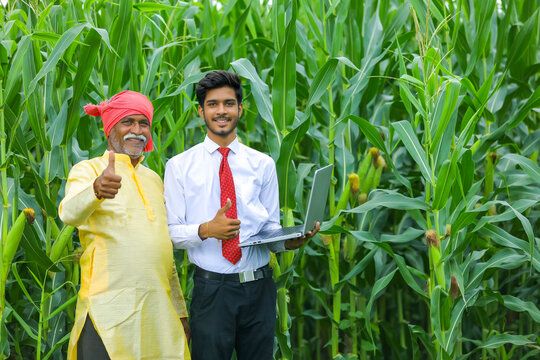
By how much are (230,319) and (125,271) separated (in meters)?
0.50

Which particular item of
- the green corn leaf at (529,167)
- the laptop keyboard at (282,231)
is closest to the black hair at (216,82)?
the laptop keyboard at (282,231)

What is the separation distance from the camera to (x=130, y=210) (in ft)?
7.82

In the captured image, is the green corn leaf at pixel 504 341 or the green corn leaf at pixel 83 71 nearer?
the green corn leaf at pixel 83 71

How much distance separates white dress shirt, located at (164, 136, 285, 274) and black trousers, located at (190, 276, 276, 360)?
0.08 meters

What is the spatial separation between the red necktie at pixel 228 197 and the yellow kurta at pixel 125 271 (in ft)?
0.84

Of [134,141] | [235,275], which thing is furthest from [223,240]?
[134,141]

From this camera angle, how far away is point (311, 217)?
8.27 ft

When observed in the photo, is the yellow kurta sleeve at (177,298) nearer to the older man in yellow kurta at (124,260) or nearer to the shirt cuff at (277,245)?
the older man in yellow kurta at (124,260)

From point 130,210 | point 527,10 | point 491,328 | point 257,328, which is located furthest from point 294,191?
point 527,10

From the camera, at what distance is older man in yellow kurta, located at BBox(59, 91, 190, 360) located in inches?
90.3

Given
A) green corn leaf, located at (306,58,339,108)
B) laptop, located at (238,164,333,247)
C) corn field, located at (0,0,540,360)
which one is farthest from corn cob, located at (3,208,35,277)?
green corn leaf, located at (306,58,339,108)

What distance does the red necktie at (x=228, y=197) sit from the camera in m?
2.59

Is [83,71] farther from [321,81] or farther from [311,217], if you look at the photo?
[311,217]

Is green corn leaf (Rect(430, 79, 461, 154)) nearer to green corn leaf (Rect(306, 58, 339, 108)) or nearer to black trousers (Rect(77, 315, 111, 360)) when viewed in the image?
green corn leaf (Rect(306, 58, 339, 108))
